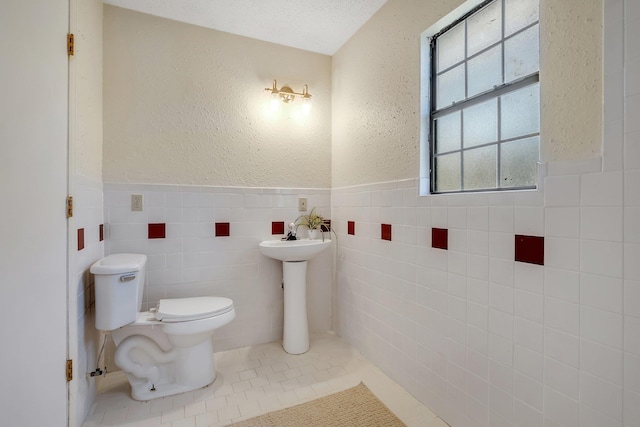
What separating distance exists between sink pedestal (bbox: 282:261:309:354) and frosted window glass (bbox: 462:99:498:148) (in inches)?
55.1

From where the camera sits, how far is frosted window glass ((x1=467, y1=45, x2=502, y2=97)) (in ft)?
4.61

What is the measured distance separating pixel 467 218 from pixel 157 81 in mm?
2220

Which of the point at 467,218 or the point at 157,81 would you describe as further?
the point at 157,81

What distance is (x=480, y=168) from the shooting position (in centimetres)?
150

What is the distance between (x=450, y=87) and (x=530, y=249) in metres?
0.98

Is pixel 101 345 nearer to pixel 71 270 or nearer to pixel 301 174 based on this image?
pixel 71 270

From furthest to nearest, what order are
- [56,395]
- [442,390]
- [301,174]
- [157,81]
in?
[301,174] < [157,81] < [442,390] < [56,395]

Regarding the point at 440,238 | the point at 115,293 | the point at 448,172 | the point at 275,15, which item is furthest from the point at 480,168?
the point at 115,293

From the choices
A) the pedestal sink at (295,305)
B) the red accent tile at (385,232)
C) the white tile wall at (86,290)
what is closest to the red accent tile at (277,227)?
the pedestal sink at (295,305)

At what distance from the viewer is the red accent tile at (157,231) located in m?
2.11

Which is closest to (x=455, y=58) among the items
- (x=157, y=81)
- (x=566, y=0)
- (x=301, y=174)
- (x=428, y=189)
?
(x=566, y=0)

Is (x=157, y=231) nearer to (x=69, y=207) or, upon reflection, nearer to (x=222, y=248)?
(x=222, y=248)

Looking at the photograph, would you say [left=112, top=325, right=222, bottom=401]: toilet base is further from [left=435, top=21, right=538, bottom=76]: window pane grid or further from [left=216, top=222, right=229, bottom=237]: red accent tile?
[left=435, top=21, right=538, bottom=76]: window pane grid

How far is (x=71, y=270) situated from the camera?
142 cm
